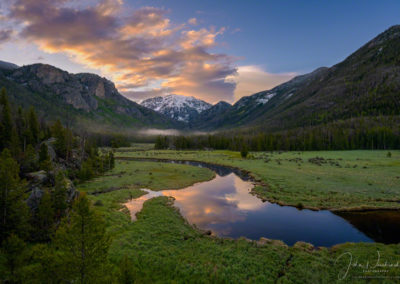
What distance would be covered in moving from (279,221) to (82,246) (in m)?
24.5

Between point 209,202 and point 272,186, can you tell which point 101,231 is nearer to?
point 209,202

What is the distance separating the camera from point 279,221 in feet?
88.4

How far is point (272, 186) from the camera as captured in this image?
4306 cm

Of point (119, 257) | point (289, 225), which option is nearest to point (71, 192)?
point (119, 257)

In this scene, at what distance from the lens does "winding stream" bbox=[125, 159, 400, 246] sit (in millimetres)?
22578

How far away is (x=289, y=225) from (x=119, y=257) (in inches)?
813

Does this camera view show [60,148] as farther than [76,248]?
Yes

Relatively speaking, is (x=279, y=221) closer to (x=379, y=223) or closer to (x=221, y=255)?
(x=379, y=223)

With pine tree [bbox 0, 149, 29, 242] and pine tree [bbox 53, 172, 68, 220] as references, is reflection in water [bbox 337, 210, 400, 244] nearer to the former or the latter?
pine tree [bbox 53, 172, 68, 220]

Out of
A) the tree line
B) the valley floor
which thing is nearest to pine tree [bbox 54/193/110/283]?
the tree line
